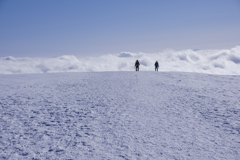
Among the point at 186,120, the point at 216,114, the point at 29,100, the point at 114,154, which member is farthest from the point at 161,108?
the point at 29,100

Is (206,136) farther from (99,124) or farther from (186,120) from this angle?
(99,124)

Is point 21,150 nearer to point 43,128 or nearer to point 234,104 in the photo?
point 43,128

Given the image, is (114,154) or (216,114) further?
(216,114)

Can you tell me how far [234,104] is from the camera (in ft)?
33.5

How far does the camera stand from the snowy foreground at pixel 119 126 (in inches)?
216

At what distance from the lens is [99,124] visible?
295 inches

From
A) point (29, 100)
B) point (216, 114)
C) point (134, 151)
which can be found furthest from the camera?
point (29, 100)

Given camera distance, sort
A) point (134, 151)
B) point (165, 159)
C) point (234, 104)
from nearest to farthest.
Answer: point (165, 159) < point (134, 151) < point (234, 104)

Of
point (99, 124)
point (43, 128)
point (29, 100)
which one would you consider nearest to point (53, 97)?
point (29, 100)

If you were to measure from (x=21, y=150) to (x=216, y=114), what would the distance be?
31.9 feet

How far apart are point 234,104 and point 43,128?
38.4 feet

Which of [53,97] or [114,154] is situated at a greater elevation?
[53,97]

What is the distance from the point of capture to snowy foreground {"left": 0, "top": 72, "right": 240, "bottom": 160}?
5.49 meters

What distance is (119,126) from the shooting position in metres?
7.26
